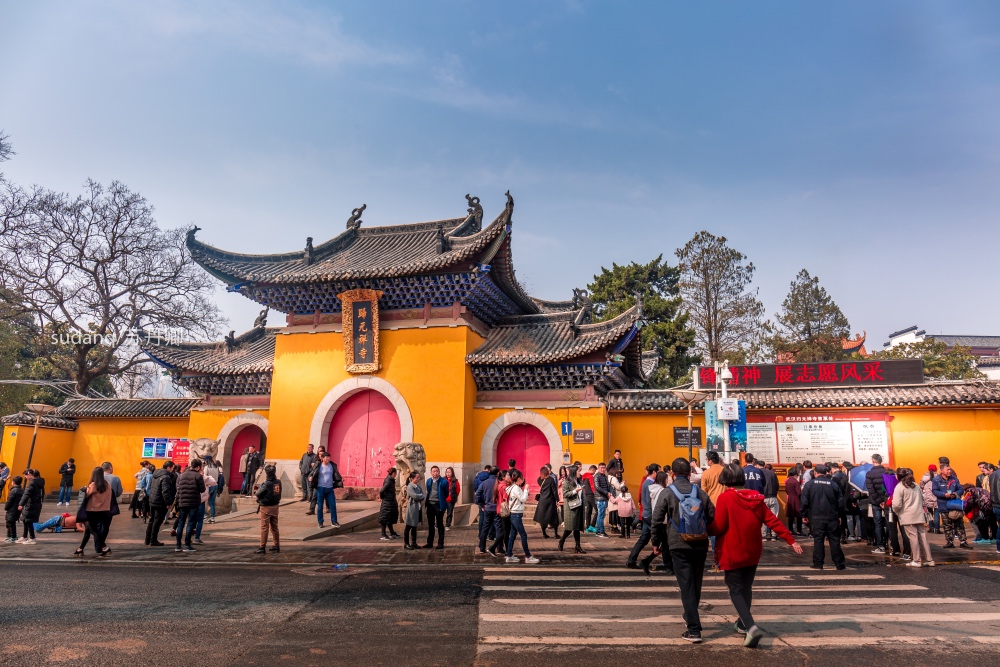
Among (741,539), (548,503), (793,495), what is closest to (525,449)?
(548,503)

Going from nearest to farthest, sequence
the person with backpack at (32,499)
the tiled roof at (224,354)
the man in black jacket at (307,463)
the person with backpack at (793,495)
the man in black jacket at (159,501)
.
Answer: the person with backpack at (32,499), the man in black jacket at (159,501), the person with backpack at (793,495), the man in black jacket at (307,463), the tiled roof at (224,354)

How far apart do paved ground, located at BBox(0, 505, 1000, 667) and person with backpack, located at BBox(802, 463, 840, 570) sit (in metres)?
0.45

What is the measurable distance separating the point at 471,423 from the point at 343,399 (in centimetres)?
401

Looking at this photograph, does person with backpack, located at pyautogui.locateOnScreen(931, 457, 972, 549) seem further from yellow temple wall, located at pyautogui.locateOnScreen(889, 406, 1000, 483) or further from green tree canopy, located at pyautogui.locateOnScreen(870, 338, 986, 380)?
green tree canopy, located at pyautogui.locateOnScreen(870, 338, 986, 380)

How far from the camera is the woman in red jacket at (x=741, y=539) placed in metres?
5.62

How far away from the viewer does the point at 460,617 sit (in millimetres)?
6410

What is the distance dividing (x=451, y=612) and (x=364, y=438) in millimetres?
12343

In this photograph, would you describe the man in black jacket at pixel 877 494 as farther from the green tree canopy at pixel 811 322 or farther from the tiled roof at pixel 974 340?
the tiled roof at pixel 974 340

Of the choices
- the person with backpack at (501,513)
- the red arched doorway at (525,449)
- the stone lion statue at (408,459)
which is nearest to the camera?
the person with backpack at (501,513)

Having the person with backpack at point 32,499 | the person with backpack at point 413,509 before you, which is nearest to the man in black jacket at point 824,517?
the person with backpack at point 413,509

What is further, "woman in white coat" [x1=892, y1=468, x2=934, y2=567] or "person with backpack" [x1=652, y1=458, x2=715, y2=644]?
"woman in white coat" [x1=892, y1=468, x2=934, y2=567]

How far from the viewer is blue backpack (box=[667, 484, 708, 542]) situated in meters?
5.81

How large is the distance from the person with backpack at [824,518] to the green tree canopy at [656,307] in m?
18.1

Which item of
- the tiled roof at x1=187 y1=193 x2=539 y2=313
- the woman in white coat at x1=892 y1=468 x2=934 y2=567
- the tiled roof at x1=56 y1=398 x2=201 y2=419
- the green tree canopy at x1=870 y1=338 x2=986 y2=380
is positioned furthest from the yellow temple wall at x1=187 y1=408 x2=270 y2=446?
the green tree canopy at x1=870 y1=338 x2=986 y2=380
